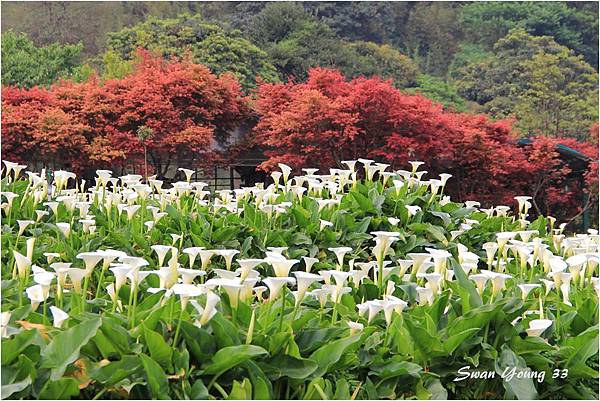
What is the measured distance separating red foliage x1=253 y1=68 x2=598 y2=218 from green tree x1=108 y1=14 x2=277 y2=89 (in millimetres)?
10991

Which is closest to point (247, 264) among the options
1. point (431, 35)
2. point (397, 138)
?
point (397, 138)

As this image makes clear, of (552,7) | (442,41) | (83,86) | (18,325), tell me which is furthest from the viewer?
(442,41)

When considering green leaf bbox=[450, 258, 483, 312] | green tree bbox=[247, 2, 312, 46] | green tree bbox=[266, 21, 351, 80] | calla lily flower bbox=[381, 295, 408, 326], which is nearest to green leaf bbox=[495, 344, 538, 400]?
green leaf bbox=[450, 258, 483, 312]

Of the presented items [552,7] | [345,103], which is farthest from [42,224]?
[552,7]

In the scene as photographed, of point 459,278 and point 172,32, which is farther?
point 172,32

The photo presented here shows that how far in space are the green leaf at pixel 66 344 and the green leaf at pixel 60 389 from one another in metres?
0.05

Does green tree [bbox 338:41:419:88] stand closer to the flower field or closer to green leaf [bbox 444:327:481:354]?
the flower field

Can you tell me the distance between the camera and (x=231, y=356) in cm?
215

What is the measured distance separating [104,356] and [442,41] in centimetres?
3309

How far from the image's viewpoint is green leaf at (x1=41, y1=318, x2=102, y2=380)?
2.11m

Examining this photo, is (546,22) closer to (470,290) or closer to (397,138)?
(397,138)

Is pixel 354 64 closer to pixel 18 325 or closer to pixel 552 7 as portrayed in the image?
pixel 552 7

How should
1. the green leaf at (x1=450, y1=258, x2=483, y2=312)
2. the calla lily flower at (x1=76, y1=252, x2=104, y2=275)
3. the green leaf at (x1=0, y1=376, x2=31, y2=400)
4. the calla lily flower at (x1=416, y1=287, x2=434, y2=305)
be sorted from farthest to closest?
the calla lily flower at (x1=416, y1=287, x2=434, y2=305)
the green leaf at (x1=450, y1=258, x2=483, y2=312)
the calla lily flower at (x1=76, y1=252, x2=104, y2=275)
the green leaf at (x1=0, y1=376, x2=31, y2=400)

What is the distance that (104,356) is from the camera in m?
2.17
